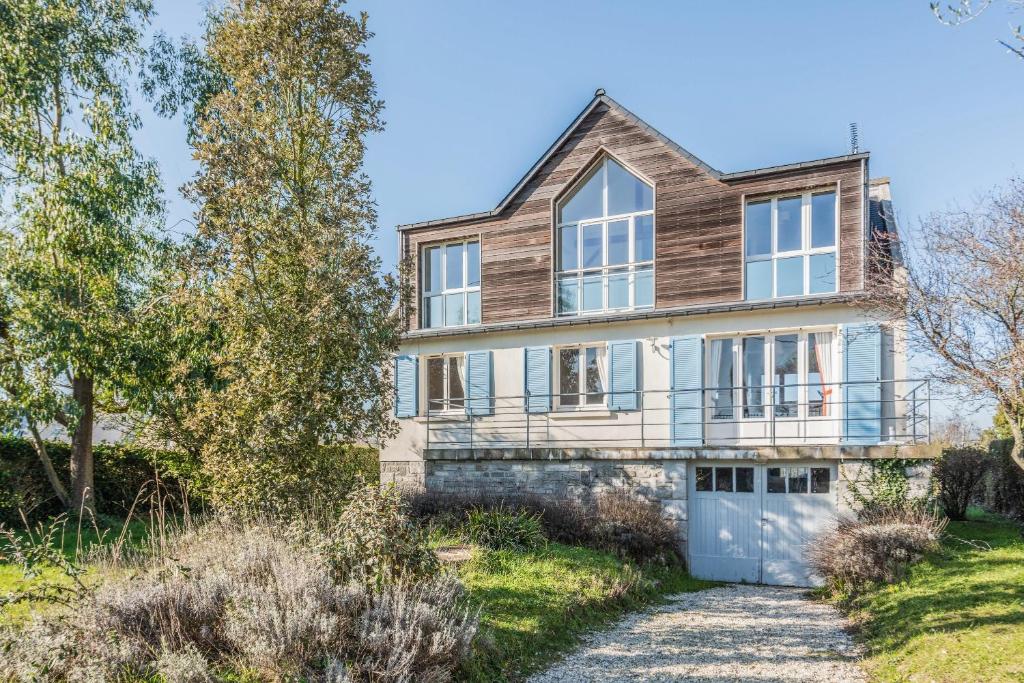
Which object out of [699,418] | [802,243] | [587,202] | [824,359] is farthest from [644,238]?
[824,359]

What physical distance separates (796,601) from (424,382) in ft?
30.9

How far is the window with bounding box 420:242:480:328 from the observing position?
18.0 m

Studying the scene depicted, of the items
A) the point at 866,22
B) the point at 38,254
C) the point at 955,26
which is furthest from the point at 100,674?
the point at 38,254

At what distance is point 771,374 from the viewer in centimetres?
1479

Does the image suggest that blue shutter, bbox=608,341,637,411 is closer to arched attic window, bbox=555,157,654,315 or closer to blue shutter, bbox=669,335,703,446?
blue shutter, bbox=669,335,703,446

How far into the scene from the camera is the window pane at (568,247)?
55.9 feet

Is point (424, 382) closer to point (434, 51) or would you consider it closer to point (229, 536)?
point (434, 51)

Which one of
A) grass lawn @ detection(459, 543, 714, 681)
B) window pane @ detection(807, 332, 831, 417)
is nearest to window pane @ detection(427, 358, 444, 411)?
grass lawn @ detection(459, 543, 714, 681)

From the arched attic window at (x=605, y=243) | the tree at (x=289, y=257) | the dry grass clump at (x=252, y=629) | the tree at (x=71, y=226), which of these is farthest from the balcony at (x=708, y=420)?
the dry grass clump at (x=252, y=629)

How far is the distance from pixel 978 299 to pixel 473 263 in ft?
34.6

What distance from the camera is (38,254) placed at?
1412 centimetres

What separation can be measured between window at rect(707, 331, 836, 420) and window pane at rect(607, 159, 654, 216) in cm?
331

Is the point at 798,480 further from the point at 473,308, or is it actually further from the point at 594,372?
the point at 473,308

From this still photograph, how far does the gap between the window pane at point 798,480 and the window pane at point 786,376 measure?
121 cm
